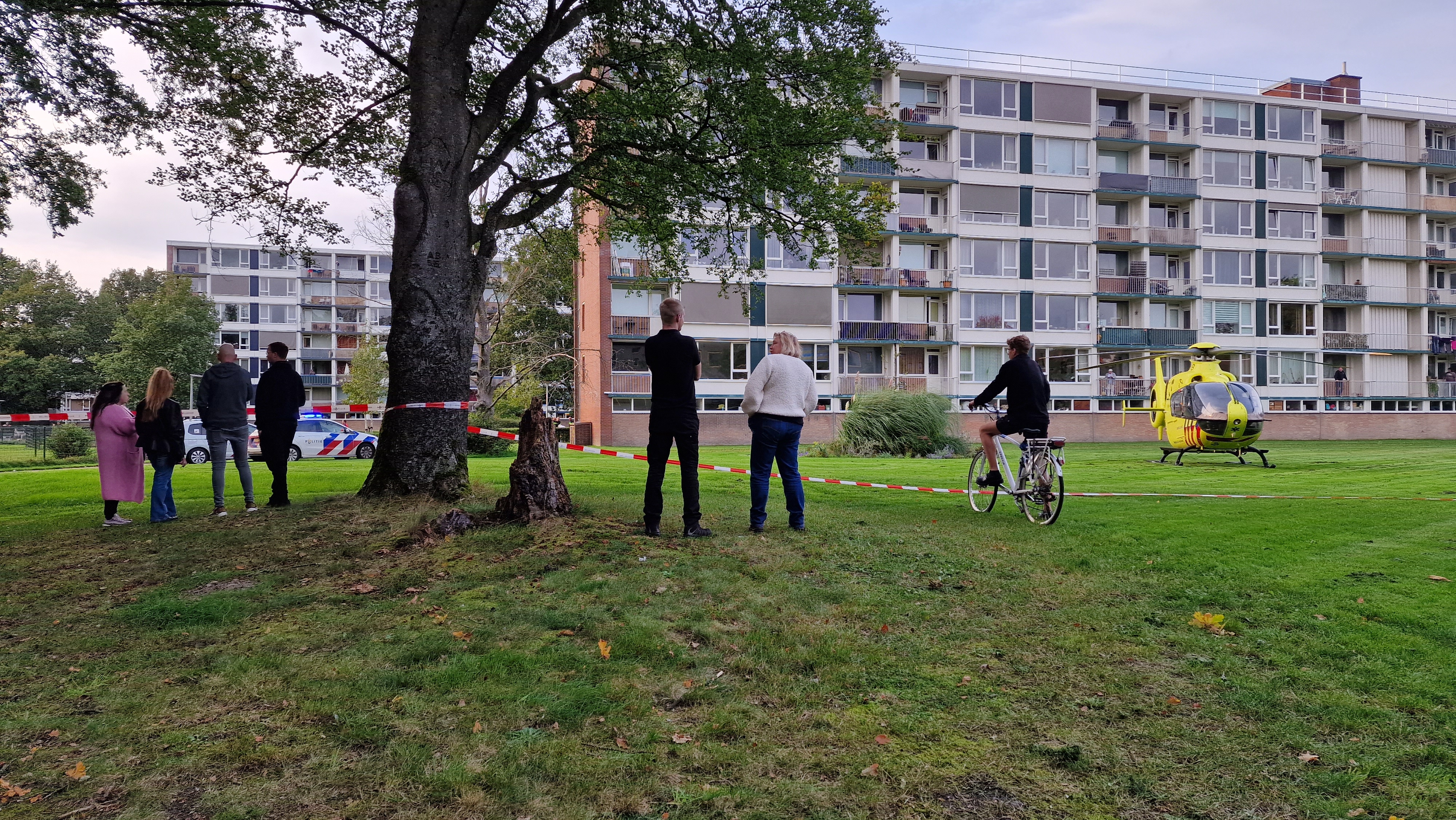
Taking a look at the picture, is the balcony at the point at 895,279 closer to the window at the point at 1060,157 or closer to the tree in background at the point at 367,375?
the window at the point at 1060,157

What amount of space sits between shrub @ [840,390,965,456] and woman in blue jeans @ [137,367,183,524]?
58.0 feet

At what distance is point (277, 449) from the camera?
9742 mm

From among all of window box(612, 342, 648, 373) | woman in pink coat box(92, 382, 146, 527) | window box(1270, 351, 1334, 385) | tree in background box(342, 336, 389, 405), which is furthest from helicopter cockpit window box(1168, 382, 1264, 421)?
tree in background box(342, 336, 389, 405)

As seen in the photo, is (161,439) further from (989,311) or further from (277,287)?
(277,287)

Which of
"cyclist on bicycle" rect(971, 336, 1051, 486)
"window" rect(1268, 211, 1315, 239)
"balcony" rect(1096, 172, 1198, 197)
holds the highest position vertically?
"balcony" rect(1096, 172, 1198, 197)

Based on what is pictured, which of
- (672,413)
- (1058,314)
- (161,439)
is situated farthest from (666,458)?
(1058,314)

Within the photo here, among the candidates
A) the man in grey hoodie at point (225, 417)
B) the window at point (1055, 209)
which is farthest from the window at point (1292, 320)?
the man in grey hoodie at point (225, 417)

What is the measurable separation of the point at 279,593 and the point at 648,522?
→ 2954mm

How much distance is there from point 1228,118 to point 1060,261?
12.5 meters

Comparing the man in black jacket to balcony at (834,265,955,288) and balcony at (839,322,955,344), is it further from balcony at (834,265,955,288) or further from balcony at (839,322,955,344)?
balcony at (839,322,955,344)

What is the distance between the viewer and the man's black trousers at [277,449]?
9.73 metres

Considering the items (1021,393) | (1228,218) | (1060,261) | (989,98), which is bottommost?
(1021,393)

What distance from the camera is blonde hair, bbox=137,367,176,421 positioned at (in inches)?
359

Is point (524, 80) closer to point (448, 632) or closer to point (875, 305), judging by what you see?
point (448, 632)
